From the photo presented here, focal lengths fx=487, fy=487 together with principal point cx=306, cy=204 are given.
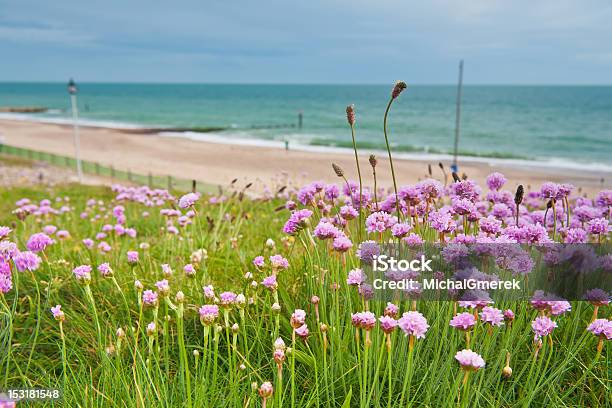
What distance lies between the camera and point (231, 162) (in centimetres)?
3225

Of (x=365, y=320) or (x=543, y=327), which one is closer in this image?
(x=365, y=320)

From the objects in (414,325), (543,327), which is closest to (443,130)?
Result: (543,327)

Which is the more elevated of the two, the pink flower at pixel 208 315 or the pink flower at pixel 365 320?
the pink flower at pixel 365 320

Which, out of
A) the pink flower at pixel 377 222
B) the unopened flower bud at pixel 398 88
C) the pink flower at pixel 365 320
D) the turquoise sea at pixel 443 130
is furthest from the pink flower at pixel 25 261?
the turquoise sea at pixel 443 130

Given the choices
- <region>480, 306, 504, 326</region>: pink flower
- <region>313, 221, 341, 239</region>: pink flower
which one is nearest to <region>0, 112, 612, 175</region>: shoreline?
<region>313, 221, 341, 239</region>: pink flower

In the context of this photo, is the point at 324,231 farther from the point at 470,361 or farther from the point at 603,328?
the point at 603,328

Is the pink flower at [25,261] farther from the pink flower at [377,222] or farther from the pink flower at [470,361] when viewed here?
the pink flower at [470,361]

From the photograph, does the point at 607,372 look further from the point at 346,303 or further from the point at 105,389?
the point at 105,389

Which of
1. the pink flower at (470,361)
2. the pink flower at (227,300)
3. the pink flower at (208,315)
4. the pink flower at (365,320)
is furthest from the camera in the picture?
the pink flower at (227,300)

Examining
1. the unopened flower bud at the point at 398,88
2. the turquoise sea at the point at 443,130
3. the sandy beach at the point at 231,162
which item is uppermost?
the unopened flower bud at the point at 398,88

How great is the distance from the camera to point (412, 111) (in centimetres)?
7788

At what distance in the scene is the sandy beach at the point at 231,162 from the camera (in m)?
25.8

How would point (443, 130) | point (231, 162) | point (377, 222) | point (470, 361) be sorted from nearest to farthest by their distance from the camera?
point (470, 361) < point (377, 222) < point (231, 162) < point (443, 130)

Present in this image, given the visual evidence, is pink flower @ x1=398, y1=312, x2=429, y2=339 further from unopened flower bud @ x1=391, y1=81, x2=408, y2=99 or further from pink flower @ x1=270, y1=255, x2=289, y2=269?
unopened flower bud @ x1=391, y1=81, x2=408, y2=99
